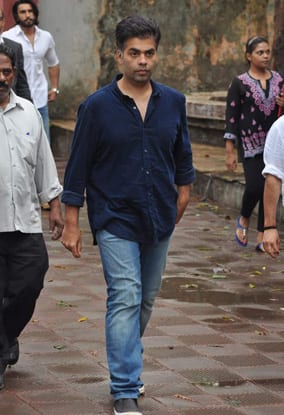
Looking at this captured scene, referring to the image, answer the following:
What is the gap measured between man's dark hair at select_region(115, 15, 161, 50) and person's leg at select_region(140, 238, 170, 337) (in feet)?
3.21

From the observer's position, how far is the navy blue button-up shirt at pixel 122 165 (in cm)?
625

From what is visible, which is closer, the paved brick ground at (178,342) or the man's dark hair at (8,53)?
the paved brick ground at (178,342)

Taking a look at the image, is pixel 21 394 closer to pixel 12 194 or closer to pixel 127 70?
pixel 12 194

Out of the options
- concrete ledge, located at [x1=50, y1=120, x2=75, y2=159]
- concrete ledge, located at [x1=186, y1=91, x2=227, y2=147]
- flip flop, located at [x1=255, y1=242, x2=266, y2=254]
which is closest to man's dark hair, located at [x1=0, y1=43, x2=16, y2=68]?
flip flop, located at [x1=255, y1=242, x2=266, y2=254]

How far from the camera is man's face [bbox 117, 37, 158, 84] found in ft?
20.5

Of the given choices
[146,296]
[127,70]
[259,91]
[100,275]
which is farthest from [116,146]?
[259,91]

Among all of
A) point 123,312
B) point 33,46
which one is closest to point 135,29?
point 123,312

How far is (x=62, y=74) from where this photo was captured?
752 inches

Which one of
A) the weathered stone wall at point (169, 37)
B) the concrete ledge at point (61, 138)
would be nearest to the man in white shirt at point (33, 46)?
the concrete ledge at point (61, 138)

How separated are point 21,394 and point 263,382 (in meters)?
1.27

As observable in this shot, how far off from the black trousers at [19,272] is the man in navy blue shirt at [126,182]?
35cm

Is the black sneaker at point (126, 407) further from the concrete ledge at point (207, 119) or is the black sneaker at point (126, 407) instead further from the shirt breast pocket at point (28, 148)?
the concrete ledge at point (207, 119)

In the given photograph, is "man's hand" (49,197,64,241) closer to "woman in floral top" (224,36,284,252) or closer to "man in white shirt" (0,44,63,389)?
"man in white shirt" (0,44,63,389)

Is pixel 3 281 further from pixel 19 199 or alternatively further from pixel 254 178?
pixel 254 178
